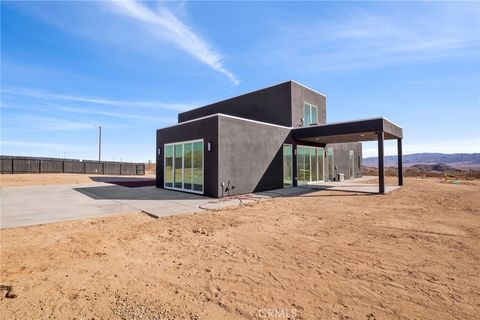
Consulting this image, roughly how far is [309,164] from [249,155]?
6.40m

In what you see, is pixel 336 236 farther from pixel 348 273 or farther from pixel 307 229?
pixel 348 273

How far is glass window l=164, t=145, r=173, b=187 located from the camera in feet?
43.4

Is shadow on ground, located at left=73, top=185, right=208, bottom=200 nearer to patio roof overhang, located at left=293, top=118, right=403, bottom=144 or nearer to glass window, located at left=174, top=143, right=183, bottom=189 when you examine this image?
glass window, located at left=174, top=143, right=183, bottom=189

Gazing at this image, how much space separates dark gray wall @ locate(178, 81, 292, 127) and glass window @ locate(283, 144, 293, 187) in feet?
6.22

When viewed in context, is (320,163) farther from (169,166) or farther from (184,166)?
(169,166)

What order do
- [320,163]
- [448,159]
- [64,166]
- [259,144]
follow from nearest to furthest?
[259,144] < [320,163] < [64,166] < [448,159]

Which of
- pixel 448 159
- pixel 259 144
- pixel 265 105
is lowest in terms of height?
pixel 259 144

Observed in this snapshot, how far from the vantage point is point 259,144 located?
469 inches

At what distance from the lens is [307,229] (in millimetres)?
5488

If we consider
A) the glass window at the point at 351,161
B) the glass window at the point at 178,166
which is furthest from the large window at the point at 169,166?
the glass window at the point at 351,161

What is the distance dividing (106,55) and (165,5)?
5.09m

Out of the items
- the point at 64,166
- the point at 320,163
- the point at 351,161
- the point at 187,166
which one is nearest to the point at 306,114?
the point at 320,163

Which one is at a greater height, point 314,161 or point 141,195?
point 314,161

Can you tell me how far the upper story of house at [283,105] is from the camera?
15.2m
